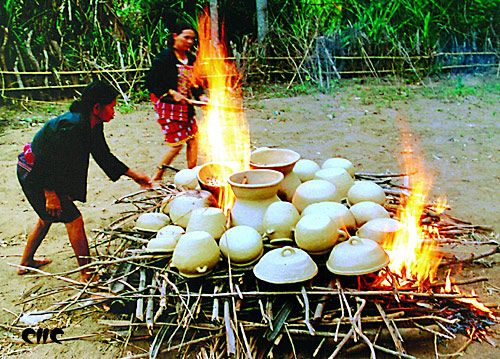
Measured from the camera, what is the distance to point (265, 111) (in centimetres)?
734

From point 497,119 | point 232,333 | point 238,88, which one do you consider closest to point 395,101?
point 497,119

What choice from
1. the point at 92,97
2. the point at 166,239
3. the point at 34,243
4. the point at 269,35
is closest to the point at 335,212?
the point at 166,239

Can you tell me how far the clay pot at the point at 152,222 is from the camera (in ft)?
8.34

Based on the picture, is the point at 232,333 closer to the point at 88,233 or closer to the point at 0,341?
the point at 0,341

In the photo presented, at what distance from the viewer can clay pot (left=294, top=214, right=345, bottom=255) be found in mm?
2129

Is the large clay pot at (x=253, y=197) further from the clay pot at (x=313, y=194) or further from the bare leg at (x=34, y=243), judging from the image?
the bare leg at (x=34, y=243)

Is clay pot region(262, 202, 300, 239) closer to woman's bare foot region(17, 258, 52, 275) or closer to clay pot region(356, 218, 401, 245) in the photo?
clay pot region(356, 218, 401, 245)

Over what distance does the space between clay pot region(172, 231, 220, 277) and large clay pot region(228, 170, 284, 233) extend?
278mm

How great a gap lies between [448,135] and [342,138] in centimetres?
131

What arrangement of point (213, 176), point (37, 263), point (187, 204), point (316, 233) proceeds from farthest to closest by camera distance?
point (37, 263) < point (213, 176) < point (187, 204) < point (316, 233)

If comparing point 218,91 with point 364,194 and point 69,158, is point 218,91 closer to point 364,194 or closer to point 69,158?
A: point 69,158

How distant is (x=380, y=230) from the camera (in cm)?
225

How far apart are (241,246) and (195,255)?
21 centimetres

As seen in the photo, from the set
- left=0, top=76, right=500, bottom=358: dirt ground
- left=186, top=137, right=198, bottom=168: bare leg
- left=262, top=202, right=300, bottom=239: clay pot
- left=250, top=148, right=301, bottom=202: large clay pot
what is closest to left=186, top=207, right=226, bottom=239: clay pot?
left=262, top=202, right=300, bottom=239: clay pot
